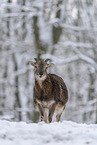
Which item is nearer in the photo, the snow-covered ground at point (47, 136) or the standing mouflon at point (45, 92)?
the snow-covered ground at point (47, 136)

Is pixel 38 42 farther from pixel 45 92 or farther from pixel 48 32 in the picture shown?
pixel 45 92

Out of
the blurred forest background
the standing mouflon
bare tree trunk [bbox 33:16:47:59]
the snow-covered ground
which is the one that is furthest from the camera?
bare tree trunk [bbox 33:16:47:59]

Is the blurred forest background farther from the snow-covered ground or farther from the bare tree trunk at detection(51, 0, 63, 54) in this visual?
the snow-covered ground

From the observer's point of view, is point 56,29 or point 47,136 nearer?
point 47,136

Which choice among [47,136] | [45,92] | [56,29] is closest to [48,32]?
[56,29]

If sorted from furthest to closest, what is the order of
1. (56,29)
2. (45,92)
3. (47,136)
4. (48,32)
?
(56,29)
(48,32)
(45,92)
(47,136)

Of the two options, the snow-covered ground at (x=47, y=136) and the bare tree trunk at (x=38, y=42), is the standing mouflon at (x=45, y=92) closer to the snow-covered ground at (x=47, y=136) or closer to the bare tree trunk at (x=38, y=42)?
the snow-covered ground at (x=47, y=136)

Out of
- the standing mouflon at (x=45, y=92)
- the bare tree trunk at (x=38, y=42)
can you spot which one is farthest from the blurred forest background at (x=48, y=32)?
the standing mouflon at (x=45, y=92)

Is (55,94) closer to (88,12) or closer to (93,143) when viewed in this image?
(93,143)

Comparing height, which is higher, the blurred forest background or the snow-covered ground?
the blurred forest background

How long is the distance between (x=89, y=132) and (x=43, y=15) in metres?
9.11

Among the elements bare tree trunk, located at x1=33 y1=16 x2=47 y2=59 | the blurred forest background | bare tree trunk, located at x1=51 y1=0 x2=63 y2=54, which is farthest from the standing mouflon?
bare tree trunk, located at x1=51 y1=0 x2=63 y2=54

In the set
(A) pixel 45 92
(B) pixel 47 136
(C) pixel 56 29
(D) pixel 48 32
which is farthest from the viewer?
(C) pixel 56 29

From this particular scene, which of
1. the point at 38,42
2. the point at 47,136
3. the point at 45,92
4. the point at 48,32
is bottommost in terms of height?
the point at 47,136
